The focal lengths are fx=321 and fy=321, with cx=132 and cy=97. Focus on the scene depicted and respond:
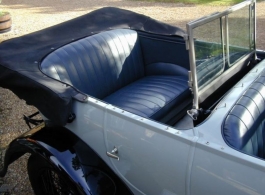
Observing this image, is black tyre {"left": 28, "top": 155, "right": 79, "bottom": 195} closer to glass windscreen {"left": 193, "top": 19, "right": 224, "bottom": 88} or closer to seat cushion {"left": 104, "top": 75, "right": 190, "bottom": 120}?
seat cushion {"left": 104, "top": 75, "right": 190, "bottom": 120}

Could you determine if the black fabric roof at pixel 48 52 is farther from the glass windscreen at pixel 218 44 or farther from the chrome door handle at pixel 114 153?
the glass windscreen at pixel 218 44

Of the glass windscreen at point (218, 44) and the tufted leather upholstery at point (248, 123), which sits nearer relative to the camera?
the tufted leather upholstery at point (248, 123)

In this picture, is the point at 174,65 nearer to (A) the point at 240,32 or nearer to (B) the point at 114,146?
(A) the point at 240,32

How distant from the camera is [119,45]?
296cm

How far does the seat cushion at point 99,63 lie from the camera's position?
2498 millimetres

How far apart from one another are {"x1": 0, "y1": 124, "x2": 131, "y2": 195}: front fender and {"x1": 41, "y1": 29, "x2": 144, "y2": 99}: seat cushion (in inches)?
19.3

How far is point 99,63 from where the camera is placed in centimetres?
277

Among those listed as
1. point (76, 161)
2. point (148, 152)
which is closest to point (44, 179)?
point (76, 161)

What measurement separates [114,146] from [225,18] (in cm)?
105

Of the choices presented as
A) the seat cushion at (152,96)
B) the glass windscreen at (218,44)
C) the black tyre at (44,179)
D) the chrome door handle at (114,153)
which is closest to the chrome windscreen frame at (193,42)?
the glass windscreen at (218,44)

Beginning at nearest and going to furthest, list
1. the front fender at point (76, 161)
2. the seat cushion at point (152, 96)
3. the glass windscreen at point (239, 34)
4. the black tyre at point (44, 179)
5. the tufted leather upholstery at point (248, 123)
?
the tufted leather upholstery at point (248, 123) → the front fender at point (76, 161) → the glass windscreen at point (239, 34) → the black tyre at point (44, 179) → the seat cushion at point (152, 96)

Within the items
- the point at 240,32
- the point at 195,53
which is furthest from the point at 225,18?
the point at 195,53

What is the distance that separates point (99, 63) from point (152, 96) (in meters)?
0.55

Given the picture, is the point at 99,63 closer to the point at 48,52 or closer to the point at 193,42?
the point at 48,52
